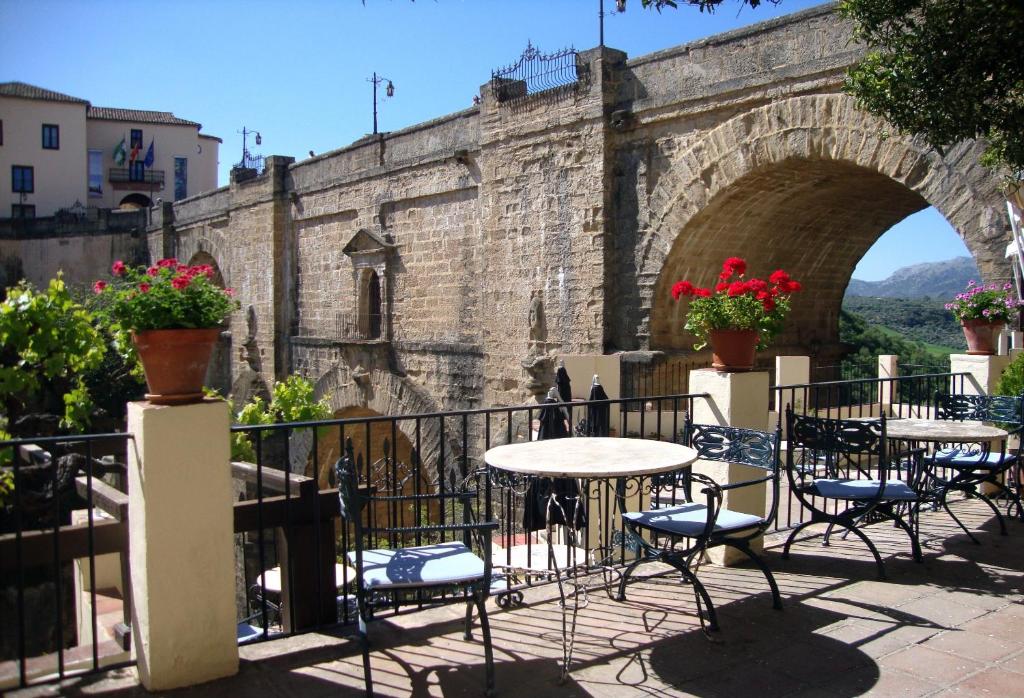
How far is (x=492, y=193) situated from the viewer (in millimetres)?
14180

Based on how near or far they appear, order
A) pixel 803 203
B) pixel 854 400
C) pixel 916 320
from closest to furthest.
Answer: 1. pixel 803 203
2. pixel 854 400
3. pixel 916 320

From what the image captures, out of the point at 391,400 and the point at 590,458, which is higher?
the point at 590,458

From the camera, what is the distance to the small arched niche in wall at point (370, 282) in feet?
56.7

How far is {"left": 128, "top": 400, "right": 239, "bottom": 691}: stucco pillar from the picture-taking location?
335 cm

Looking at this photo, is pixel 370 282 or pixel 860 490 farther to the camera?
pixel 370 282

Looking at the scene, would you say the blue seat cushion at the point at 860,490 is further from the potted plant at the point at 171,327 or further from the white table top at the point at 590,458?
the potted plant at the point at 171,327

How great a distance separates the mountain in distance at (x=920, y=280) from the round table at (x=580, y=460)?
121 meters

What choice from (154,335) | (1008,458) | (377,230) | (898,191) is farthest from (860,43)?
(377,230)

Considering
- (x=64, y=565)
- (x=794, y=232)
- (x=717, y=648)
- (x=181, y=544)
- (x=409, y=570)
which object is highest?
(x=794, y=232)

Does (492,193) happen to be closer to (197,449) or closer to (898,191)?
(898,191)

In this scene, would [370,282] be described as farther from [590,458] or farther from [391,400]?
[590,458]

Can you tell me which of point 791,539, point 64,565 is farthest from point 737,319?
point 64,565

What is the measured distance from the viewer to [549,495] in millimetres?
4898

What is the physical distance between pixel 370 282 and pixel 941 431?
14.0m
